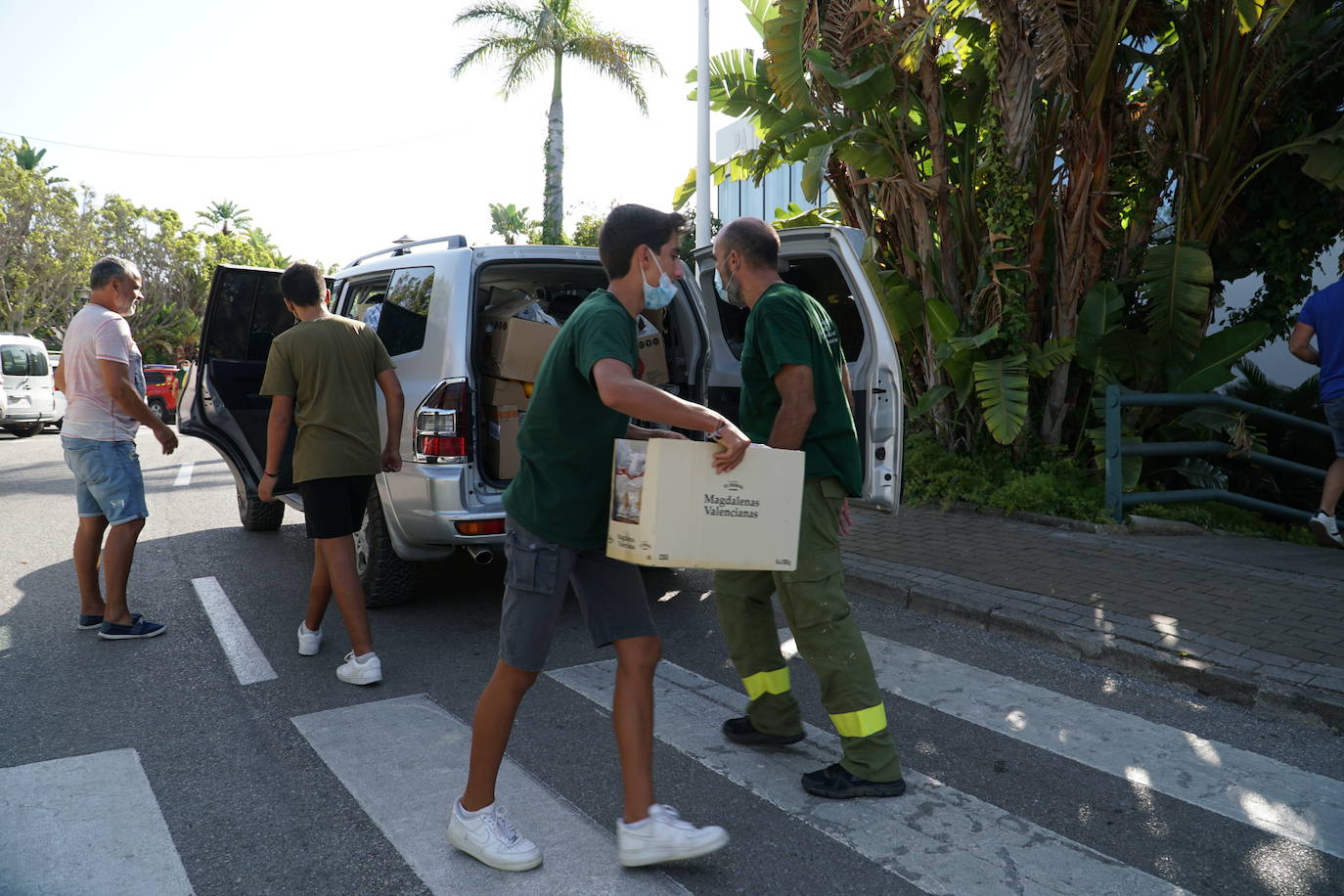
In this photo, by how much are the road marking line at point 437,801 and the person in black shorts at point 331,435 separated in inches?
20.1

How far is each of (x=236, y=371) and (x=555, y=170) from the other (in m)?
22.6

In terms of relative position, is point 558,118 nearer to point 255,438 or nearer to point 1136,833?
point 255,438

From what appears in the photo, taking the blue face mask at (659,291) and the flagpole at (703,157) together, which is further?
the flagpole at (703,157)

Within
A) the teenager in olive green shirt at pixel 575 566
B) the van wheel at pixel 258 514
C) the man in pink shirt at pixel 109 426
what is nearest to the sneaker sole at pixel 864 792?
the teenager in olive green shirt at pixel 575 566

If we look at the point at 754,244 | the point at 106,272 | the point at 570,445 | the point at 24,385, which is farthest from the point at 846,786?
the point at 24,385

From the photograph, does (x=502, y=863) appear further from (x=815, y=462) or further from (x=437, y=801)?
(x=815, y=462)

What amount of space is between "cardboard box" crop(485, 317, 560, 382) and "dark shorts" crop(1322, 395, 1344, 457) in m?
5.15

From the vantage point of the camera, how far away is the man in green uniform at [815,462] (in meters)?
3.21

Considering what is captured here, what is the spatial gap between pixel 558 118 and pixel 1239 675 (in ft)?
84.6

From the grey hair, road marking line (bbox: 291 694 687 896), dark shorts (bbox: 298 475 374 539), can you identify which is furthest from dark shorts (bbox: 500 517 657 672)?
the grey hair

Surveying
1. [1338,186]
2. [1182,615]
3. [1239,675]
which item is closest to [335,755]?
[1239,675]

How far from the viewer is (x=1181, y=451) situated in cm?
774

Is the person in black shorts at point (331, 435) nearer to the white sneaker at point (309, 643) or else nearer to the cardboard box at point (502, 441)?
the white sneaker at point (309, 643)

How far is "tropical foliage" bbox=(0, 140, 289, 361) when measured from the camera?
36281mm
